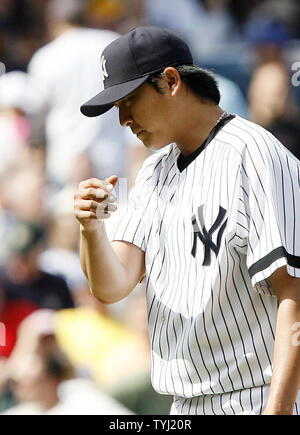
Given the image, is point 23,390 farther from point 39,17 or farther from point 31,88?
point 39,17

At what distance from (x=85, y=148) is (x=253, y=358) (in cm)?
217

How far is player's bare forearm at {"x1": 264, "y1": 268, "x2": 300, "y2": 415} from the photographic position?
1703mm

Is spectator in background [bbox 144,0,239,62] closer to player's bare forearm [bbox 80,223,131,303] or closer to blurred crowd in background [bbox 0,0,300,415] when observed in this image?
blurred crowd in background [bbox 0,0,300,415]

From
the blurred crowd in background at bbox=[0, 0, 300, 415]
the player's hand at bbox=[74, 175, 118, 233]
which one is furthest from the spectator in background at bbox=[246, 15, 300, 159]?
the player's hand at bbox=[74, 175, 118, 233]

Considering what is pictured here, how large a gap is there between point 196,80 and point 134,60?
0.16 metres

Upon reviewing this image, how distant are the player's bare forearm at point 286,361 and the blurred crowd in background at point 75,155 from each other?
1.42 metres

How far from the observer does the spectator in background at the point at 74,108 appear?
12.7 ft

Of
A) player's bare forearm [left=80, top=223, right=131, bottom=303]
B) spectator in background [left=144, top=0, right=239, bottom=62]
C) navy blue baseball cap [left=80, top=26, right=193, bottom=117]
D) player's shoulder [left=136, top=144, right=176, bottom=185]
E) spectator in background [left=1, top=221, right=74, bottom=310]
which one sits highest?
spectator in background [left=144, top=0, right=239, bottom=62]

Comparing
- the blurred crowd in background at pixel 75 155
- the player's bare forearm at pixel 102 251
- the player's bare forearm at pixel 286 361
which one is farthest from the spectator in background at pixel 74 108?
the player's bare forearm at pixel 286 361

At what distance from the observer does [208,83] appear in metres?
2.03

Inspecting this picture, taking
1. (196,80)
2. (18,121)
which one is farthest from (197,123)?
(18,121)

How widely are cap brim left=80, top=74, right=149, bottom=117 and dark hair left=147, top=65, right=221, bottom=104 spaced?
0.03m

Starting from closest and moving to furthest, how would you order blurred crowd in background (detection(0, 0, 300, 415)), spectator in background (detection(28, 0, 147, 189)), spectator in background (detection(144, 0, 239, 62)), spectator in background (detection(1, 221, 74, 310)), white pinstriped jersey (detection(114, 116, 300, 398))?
white pinstriped jersey (detection(114, 116, 300, 398)), blurred crowd in background (detection(0, 0, 300, 415)), spectator in background (detection(1, 221, 74, 310)), spectator in background (detection(28, 0, 147, 189)), spectator in background (detection(144, 0, 239, 62))

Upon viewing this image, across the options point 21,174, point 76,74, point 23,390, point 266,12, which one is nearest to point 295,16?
point 266,12
